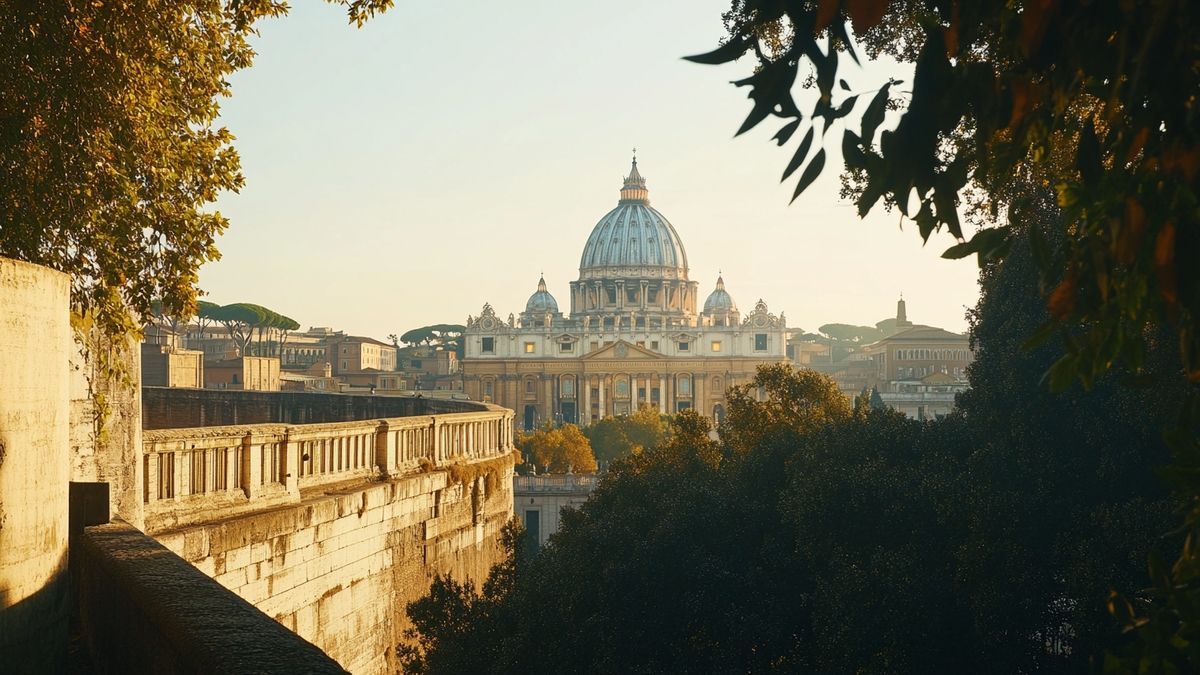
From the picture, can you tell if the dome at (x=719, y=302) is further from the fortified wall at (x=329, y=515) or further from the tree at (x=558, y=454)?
the fortified wall at (x=329, y=515)

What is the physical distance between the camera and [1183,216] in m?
2.49

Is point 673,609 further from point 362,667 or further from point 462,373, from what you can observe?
point 462,373

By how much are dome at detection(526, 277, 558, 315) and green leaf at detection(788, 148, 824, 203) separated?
12075 cm

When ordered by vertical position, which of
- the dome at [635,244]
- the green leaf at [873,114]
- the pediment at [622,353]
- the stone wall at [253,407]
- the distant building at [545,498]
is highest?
the dome at [635,244]

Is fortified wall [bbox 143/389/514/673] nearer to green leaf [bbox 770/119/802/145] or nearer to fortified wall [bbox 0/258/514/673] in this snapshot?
fortified wall [bbox 0/258/514/673]

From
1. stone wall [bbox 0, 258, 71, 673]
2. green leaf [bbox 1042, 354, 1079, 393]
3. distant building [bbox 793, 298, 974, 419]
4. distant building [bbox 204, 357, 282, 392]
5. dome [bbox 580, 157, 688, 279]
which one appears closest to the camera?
green leaf [bbox 1042, 354, 1079, 393]

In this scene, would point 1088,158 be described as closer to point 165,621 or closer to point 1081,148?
point 1081,148

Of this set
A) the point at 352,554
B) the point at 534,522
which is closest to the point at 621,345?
the point at 534,522

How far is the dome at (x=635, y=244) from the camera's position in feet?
426

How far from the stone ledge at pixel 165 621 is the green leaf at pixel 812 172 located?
148 cm

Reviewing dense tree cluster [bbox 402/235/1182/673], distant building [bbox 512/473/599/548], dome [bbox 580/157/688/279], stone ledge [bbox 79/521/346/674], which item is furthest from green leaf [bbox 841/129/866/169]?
dome [bbox 580/157/688/279]

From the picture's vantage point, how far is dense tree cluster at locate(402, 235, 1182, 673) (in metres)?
10.2

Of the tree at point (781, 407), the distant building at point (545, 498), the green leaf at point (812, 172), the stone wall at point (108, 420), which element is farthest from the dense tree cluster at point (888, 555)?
the distant building at point (545, 498)

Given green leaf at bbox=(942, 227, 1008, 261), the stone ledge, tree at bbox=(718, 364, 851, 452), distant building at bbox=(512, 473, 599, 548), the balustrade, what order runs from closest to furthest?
green leaf at bbox=(942, 227, 1008, 261)
the stone ledge
the balustrade
tree at bbox=(718, 364, 851, 452)
distant building at bbox=(512, 473, 599, 548)
